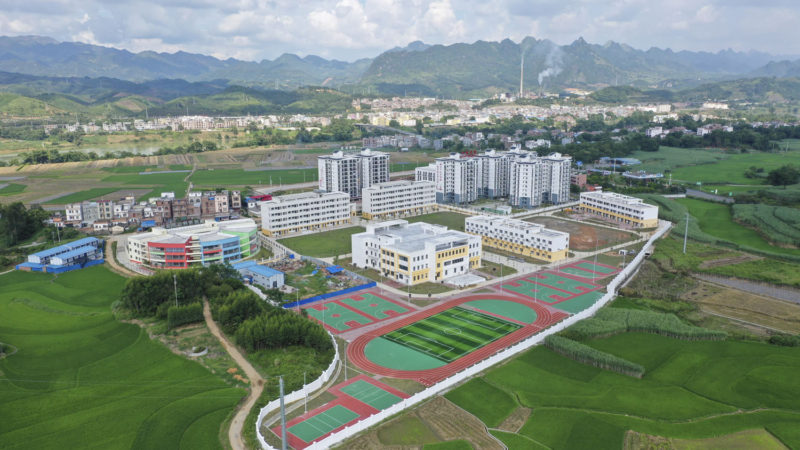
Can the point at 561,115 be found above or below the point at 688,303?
above

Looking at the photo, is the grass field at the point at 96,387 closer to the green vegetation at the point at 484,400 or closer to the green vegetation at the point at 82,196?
the green vegetation at the point at 484,400

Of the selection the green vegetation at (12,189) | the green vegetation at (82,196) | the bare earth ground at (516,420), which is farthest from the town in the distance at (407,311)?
the green vegetation at (12,189)

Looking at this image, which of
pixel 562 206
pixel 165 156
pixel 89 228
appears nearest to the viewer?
pixel 89 228

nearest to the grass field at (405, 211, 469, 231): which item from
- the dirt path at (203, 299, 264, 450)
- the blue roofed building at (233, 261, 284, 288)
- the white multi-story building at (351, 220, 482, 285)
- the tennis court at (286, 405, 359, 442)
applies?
the white multi-story building at (351, 220, 482, 285)

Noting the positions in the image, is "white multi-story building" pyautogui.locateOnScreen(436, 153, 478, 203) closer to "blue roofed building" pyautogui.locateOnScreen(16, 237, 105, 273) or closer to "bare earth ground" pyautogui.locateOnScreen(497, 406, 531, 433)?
"blue roofed building" pyautogui.locateOnScreen(16, 237, 105, 273)

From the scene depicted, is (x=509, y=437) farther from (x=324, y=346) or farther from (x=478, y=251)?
(x=478, y=251)

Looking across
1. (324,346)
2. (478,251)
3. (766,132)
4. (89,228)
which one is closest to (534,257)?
(478,251)
